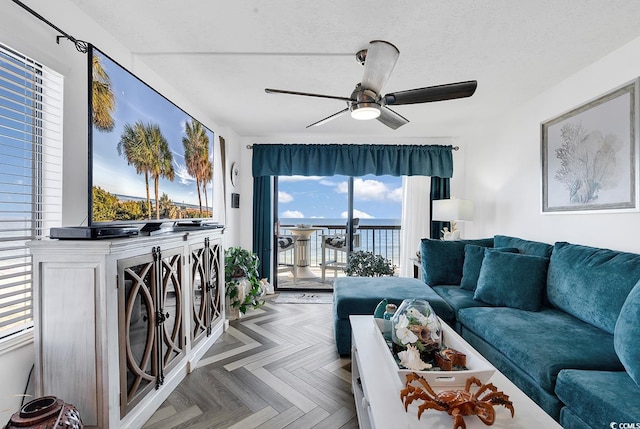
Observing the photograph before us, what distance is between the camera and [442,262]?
3115 millimetres

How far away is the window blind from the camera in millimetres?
1313

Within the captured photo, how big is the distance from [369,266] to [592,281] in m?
2.33

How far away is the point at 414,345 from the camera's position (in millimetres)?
1432

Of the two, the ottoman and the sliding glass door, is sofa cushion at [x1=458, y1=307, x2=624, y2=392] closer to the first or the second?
the ottoman

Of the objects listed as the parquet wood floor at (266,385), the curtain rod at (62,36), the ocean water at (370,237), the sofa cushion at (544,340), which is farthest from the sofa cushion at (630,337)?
the ocean water at (370,237)

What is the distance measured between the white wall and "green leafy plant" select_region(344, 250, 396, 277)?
1.34 m

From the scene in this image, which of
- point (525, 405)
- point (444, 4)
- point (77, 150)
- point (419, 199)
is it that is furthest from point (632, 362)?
point (419, 199)

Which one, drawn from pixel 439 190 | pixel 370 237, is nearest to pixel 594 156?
pixel 439 190

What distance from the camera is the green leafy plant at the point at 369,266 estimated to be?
13.0ft

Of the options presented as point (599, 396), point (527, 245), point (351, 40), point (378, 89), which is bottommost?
point (599, 396)

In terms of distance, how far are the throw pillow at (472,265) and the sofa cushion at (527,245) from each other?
7 centimetres

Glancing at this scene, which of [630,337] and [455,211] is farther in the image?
[455,211]

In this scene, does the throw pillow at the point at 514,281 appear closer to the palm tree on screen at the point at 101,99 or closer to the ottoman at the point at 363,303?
the ottoman at the point at 363,303

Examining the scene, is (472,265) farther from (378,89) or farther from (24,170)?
(24,170)
